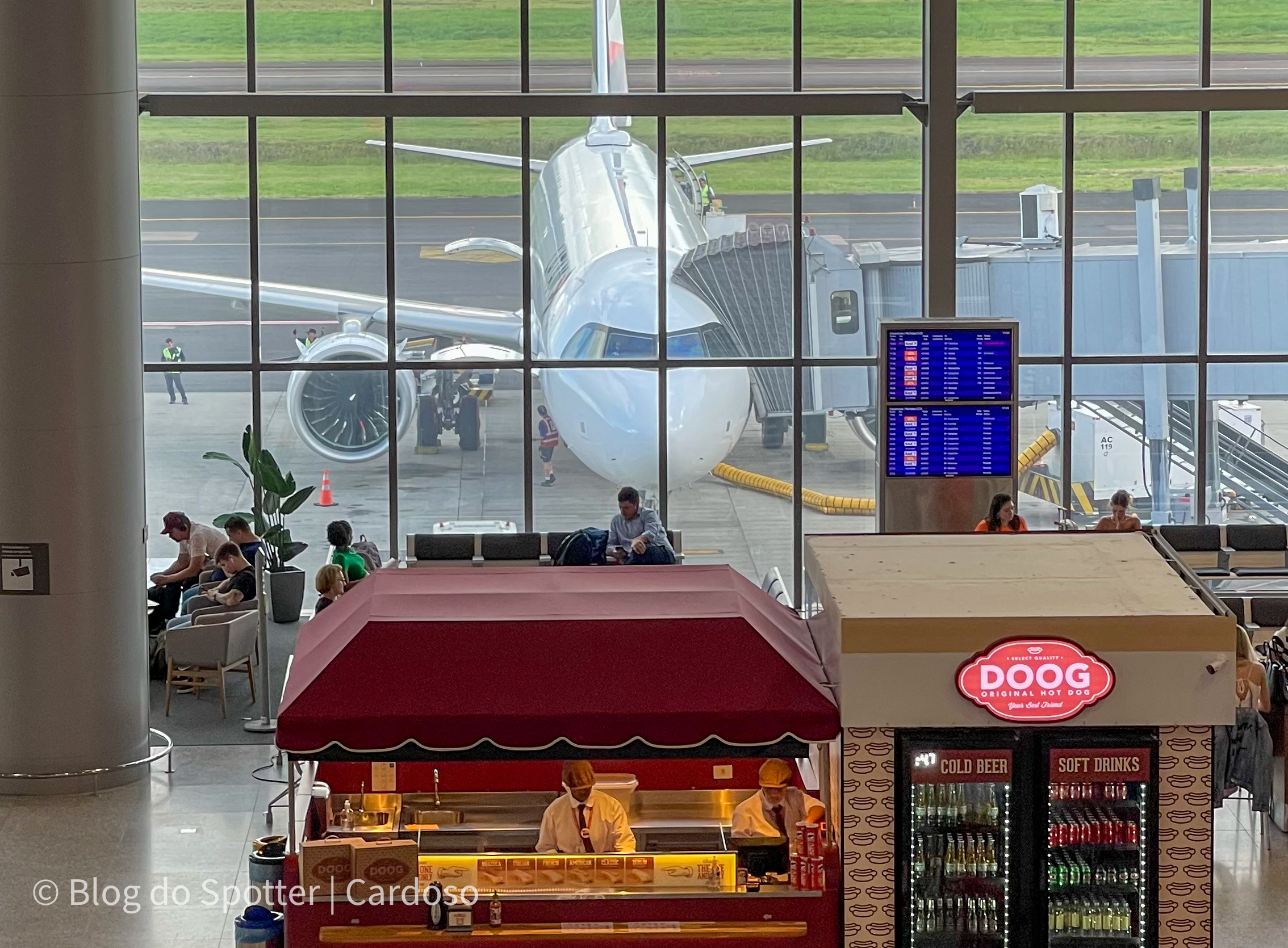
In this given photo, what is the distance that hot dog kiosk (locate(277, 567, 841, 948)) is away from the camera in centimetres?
816

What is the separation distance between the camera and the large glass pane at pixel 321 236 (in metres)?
15.3

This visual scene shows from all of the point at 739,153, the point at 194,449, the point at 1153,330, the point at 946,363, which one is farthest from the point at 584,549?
the point at 1153,330

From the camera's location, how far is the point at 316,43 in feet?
50.0

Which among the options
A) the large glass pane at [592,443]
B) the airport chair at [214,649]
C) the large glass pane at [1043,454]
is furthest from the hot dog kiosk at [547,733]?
the large glass pane at [1043,454]

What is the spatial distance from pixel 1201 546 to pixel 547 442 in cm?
571

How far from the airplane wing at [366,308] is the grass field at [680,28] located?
1.88 m

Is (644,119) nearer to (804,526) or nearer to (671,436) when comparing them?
(671,436)

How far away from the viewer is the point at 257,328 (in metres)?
15.5

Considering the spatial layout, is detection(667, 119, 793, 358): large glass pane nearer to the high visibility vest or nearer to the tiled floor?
the high visibility vest

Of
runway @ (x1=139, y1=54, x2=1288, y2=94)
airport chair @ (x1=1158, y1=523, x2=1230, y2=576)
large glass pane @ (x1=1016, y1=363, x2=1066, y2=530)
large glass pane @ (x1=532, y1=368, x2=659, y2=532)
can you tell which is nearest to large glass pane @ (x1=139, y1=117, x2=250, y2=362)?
runway @ (x1=139, y1=54, x2=1288, y2=94)

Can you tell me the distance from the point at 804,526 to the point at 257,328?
5.11 metres

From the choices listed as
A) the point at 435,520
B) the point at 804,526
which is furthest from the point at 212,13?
the point at 804,526

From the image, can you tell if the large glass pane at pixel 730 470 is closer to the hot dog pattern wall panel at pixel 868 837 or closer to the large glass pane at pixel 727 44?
the large glass pane at pixel 727 44

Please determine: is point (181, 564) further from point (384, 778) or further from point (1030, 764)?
point (1030, 764)
